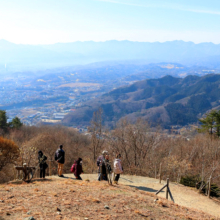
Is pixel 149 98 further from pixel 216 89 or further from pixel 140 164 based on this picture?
pixel 140 164

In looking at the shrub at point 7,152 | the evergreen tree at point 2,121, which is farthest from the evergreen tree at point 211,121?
the evergreen tree at point 2,121

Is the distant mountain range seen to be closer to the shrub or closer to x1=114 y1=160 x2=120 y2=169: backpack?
the shrub

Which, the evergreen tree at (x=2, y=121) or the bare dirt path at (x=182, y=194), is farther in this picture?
the evergreen tree at (x=2, y=121)

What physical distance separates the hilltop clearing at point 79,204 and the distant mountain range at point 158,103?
77.6 metres

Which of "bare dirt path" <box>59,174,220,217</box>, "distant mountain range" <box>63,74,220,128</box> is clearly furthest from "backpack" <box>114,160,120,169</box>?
"distant mountain range" <box>63,74,220,128</box>

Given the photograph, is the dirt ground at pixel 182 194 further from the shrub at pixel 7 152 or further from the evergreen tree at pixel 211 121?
the evergreen tree at pixel 211 121

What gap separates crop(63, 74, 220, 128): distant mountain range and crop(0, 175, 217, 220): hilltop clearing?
77.6m

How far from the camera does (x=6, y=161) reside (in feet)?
41.1

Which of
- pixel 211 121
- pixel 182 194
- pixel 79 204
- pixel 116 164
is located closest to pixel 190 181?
pixel 182 194

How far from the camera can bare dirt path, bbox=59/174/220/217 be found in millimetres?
11234

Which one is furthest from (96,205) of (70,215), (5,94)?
(5,94)

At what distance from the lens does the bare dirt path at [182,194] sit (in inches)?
442

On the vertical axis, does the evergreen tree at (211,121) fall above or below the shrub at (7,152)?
below

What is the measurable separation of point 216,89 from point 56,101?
110 m
